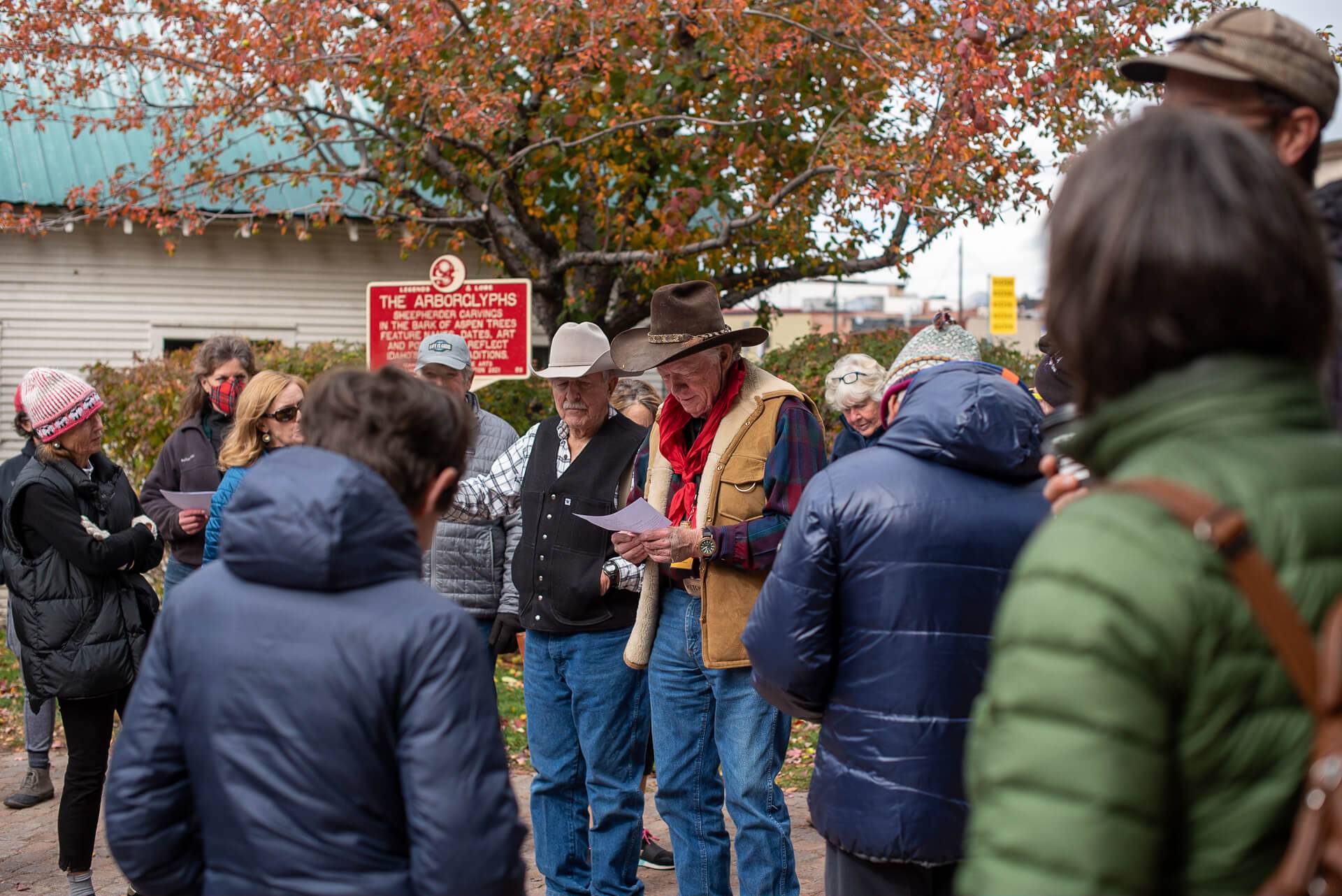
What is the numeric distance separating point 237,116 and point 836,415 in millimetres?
5364

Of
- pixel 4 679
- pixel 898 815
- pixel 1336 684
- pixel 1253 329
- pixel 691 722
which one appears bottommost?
pixel 4 679

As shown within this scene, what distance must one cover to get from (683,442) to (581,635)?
0.80 metres

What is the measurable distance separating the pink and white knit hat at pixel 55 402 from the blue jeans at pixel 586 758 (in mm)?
2100

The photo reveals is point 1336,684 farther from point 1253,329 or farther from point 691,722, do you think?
point 691,722

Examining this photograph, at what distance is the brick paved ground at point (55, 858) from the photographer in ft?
17.0

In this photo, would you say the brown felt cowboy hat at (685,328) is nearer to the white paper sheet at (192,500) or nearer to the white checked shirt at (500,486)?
the white checked shirt at (500,486)

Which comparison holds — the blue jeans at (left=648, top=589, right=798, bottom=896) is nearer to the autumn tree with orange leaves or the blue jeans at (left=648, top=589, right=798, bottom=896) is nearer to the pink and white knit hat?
the pink and white knit hat

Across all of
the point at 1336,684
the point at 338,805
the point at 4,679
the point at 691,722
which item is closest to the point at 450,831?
the point at 338,805

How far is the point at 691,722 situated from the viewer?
4152mm

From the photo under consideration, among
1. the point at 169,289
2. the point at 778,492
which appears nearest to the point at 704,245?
the point at 778,492

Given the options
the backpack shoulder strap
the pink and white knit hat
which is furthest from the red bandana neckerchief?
the backpack shoulder strap

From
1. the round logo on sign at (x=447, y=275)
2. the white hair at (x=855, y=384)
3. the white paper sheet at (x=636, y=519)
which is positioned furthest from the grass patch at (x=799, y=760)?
the round logo on sign at (x=447, y=275)

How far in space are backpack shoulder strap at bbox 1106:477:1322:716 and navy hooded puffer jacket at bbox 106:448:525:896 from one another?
4.21 feet

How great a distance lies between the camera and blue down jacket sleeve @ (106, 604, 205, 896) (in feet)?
7.11
